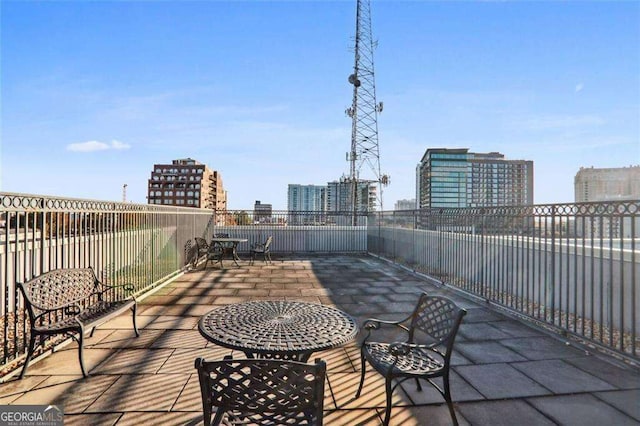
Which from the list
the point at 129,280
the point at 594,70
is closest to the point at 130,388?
the point at 129,280

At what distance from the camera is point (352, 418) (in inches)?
92.9

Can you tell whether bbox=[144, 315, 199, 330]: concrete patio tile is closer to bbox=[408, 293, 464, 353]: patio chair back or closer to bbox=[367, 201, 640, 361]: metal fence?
bbox=[408, 293, 464, 353]: patio chair back

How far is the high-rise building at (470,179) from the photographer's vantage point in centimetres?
7962

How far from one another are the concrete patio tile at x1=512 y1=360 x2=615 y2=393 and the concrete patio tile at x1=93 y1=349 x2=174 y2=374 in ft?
11.4

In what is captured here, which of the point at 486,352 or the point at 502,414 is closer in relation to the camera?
the point at 502,414

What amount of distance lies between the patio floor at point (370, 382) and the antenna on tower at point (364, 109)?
18.0 meters

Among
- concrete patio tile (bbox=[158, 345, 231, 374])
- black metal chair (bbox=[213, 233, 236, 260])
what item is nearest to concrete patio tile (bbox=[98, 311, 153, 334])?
concrete patio tile (bbox=[158, 345, 231, 374])

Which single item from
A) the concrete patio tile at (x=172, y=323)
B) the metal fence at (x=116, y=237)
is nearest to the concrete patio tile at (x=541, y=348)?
the concrete patio tile at (x=172, y=323)

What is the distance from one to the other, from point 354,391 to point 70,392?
2.28m

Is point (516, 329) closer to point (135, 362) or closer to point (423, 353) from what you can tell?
point (423, 353)

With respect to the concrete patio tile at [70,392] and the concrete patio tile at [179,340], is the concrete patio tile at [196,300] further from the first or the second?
the concrete patio tile at [70,392]

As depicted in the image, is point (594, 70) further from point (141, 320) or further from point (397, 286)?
point (141, 320)

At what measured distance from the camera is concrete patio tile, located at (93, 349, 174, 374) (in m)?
3.03

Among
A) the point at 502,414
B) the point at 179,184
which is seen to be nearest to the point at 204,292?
the point at 502,414
